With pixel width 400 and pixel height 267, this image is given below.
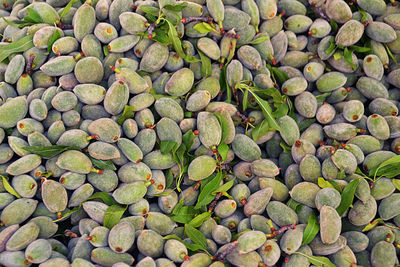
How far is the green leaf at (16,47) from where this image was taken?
59.3 inches

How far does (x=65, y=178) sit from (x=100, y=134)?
0.20m

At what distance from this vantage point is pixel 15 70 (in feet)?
4.82

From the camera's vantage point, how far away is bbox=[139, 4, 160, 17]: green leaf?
1.53 meters

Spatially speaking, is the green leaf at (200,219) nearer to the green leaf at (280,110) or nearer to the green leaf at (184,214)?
the green leaf at (184,214)

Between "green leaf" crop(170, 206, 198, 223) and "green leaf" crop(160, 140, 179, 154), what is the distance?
22 centimetres

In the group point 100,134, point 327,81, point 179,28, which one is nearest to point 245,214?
point 100,134

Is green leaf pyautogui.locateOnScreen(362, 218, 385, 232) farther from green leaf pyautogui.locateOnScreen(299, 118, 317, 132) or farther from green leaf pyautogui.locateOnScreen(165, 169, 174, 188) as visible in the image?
green leaf pyautogui.locateOnScreen(165, 169, 174, 188)

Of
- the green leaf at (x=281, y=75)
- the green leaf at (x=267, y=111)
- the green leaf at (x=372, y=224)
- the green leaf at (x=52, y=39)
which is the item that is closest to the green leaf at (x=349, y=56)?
the green leaf at (x=281, y=75)

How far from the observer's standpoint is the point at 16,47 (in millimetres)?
1516

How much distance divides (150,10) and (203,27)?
9.5 inches

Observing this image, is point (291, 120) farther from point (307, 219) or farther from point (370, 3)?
point (370, 3)

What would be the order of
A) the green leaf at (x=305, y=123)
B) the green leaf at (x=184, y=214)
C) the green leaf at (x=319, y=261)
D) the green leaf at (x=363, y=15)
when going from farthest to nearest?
the green leaf at (x=363, y=15), the green leaf at (x=305, y=123), the green leaf at (x=184, y=214), the green leaf at (x=319, y=261)

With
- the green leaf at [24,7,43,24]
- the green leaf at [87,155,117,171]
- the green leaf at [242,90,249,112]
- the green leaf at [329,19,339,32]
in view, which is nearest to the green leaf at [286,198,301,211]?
the green leaf at [242,90,249,112]

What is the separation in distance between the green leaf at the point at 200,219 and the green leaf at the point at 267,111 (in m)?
0.45
